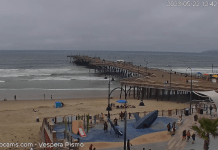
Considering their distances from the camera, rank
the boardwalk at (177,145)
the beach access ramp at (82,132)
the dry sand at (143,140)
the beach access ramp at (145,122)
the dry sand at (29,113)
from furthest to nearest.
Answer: the dry sand at (29,113) → the beach access ramp at (145,122) → the beach access ramp at (82,132) → the dry sand at (143,140) → the boardwalk at (177,145)

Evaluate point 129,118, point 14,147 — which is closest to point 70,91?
point 129,118

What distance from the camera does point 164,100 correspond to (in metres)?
38.1

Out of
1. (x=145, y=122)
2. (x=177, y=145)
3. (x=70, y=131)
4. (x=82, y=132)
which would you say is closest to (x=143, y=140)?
(x=177, y=145)

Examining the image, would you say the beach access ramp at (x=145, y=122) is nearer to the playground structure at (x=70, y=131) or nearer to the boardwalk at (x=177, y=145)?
the playground structure at (x=70, y=131)

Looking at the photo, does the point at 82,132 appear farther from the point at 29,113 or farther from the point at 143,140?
the point at 29,113

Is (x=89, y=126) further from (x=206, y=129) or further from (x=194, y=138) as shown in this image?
(x=206, y=129)

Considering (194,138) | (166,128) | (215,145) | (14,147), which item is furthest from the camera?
(166,128)

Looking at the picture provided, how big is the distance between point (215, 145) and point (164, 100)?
22.5 meters

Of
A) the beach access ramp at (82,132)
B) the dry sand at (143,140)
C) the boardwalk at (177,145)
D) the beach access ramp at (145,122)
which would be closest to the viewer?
the boardwalk at (177,145)

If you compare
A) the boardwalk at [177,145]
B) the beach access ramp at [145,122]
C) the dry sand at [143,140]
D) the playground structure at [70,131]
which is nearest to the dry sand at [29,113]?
the dry sand at [143,140]

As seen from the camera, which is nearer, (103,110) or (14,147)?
(14,147)

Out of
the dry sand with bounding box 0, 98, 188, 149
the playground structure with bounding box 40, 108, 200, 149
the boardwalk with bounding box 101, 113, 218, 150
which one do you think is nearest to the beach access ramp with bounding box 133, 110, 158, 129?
the playground structure with bounding box 40, 108, 200, 149

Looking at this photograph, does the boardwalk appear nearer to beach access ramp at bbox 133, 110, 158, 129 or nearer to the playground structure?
the playground structure

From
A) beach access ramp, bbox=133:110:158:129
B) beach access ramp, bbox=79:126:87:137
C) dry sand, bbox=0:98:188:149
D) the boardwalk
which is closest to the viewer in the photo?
the boardwalk
